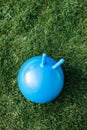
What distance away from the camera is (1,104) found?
282 centimetres

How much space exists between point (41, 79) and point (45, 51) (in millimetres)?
531

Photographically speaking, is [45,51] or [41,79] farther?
[45,51]

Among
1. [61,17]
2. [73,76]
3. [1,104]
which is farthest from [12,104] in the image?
[61,17]

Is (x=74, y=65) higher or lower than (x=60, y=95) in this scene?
higher

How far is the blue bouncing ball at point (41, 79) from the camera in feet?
7.89

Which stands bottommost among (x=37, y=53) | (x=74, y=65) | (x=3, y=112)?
(x=3, y=112)

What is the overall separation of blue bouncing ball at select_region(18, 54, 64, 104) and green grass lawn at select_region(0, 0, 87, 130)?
320 mm

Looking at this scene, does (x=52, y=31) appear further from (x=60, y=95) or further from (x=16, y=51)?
(x=60, y=95)

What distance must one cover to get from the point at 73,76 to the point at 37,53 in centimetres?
43

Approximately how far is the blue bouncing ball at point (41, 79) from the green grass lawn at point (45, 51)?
0.32 meters

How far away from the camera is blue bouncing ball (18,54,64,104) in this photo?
2.40 m

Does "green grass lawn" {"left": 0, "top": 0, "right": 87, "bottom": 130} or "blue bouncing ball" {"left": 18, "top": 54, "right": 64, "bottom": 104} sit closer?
"blue bouncing ball" {"left": 18, "top": 54, "right": 64, "bottom": 104}

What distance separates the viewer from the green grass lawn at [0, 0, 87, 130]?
2766 mm

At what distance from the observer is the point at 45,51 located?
286 cm
